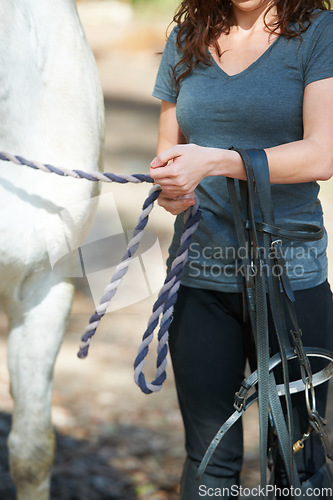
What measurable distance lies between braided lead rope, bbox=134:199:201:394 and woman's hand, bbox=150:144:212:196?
0.54 feet

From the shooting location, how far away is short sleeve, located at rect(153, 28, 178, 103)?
1.50 metres

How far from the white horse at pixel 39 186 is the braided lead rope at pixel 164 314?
337 millimetres

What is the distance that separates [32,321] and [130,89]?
6511 millimetres

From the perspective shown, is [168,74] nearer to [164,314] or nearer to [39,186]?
[39,186]

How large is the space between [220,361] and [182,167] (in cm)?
56

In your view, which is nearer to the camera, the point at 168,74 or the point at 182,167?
the point at 182,167

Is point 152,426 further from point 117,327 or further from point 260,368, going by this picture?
point 260,368

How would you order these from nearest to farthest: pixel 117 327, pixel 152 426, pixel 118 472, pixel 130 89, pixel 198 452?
pixel 198 452 < pixel 118 472 < pixel 152 426 < pixel 117 327 < pixel 130 89

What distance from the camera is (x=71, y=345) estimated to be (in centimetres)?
340

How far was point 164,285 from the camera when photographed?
1330 mm

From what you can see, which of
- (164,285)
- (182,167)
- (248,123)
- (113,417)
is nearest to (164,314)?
(164,285)

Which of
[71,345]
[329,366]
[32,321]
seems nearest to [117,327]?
[71,345]

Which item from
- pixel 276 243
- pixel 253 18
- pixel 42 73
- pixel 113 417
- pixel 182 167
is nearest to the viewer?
pixel 182 167

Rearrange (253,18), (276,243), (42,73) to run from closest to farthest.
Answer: (276,243)
(253,18)
(42,73)
